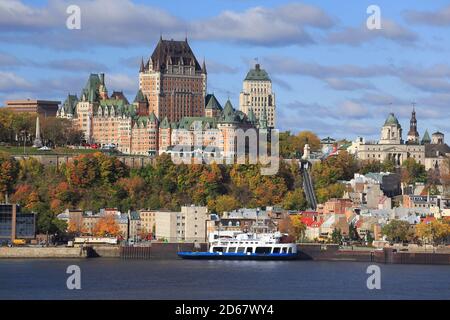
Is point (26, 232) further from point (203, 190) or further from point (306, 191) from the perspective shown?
point (306, 191)

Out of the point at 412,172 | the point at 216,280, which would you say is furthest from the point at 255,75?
the point at 216,280

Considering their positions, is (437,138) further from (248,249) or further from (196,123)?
(248,249)

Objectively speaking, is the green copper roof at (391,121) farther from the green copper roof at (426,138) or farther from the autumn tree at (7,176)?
the autumn tree at (7,176)

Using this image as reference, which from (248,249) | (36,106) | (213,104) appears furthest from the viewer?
(36,106)

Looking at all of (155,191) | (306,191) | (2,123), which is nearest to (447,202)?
(306,191)

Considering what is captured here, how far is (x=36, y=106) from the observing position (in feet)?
512

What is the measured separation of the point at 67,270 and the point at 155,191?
35.7 m

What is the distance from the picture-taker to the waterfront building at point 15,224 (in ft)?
317

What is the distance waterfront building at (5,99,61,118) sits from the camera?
155 meters

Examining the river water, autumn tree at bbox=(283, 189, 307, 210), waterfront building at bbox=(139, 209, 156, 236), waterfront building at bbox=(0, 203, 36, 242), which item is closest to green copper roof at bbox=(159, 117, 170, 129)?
autumn tree at bbox=(283, 189, 307, 210)

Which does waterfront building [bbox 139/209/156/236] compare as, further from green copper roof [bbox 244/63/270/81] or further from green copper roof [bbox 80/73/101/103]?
green copper roof [bbox 244/63/270/81]

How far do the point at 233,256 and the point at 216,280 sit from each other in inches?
899

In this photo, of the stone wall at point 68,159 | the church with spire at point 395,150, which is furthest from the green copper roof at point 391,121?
the stone wall at point 68,159

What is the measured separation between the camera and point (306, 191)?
117938 millimetres
